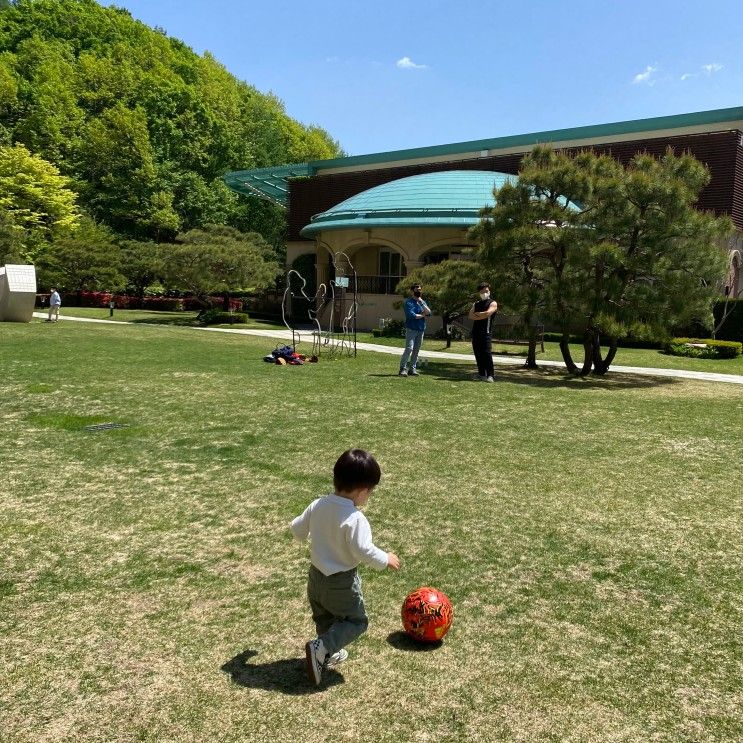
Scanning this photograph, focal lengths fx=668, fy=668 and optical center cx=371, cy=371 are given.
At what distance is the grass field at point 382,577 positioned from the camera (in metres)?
3.07

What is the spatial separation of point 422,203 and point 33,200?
93.2ft

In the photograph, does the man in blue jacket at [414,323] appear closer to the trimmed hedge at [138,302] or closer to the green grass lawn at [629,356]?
the green grass lawn at [629,356]

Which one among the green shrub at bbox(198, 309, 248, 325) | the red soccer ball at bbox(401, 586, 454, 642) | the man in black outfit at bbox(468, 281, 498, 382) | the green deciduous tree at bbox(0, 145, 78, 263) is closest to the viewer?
the red soccer ball at bbox(401, 586, 454, 642)

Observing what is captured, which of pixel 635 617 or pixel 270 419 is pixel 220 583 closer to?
pixel 635 617

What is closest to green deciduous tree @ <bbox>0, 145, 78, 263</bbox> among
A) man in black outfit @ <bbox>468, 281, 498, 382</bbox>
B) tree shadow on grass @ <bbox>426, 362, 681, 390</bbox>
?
tree shadow on grass @ <bbox>426, 362, 681, 390</bbox>

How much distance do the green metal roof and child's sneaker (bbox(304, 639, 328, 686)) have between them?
34.1 meters

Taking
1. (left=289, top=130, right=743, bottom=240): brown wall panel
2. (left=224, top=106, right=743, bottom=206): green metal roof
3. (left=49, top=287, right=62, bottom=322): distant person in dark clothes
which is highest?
(left=224, top=106, right=743, bottom=206): green metal roof

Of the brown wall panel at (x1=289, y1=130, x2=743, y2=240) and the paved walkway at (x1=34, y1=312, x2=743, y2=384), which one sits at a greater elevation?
the brown wall panel at (x1=289, y1=130, x2=743, y2=240)

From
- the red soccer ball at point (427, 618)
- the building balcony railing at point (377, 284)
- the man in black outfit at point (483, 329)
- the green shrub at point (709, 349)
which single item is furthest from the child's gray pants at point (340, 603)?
the building balcony railing at point (377, 284)

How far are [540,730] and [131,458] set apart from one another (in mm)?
5409

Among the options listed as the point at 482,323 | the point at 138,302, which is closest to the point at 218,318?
the point at 138,302

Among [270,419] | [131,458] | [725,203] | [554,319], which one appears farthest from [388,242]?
[131,458]

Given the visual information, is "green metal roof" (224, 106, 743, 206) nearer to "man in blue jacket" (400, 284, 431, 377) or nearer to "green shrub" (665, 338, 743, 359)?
"green shrub" (665, 338, 743, 359)

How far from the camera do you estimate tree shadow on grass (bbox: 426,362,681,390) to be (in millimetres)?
13938
